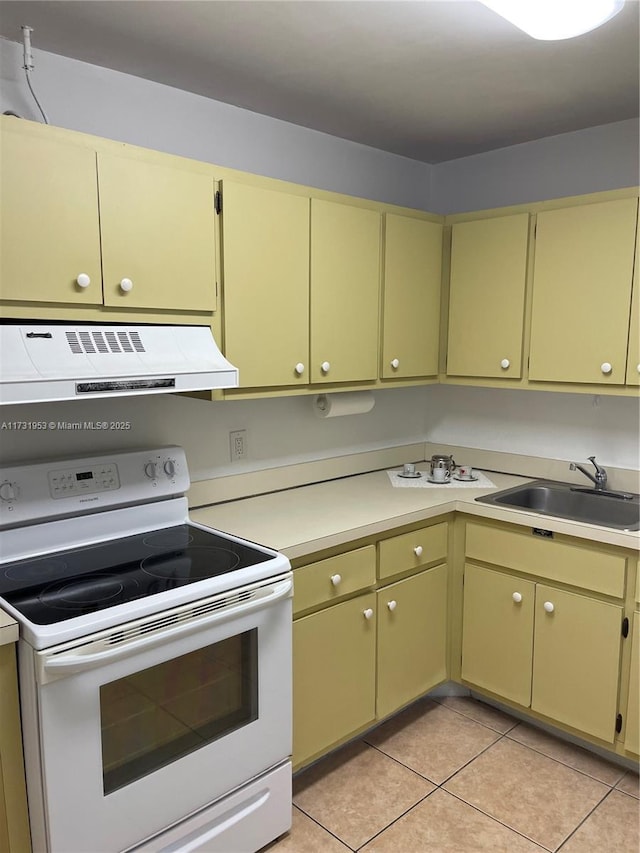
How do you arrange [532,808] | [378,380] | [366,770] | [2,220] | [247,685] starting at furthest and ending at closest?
[378,380] → [366,770] → [532,808] → [247,685] → [2,220]

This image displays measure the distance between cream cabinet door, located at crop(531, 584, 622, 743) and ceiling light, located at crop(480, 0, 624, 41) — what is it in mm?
1789

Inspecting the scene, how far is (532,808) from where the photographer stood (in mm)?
2137

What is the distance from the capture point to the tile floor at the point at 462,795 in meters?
2.00

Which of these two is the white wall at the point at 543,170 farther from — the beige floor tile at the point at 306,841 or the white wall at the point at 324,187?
the beige floor tile at the point at 306,841

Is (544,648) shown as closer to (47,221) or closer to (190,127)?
(47,221)

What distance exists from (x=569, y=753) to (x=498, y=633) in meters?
0.49

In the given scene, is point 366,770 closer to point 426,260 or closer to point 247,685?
point 247,685

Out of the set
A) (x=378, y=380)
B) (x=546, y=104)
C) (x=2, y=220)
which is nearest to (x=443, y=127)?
(x=546, y=104)

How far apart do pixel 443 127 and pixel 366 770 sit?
2.59m

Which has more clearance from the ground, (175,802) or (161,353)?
(161,353)

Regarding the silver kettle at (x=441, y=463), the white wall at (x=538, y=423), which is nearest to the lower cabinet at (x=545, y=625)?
the silver kettle at (x=441, y=463)

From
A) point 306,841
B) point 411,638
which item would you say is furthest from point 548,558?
point 306,841

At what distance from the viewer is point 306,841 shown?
6.55ft

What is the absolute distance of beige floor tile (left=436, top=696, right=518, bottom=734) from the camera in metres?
2.61
